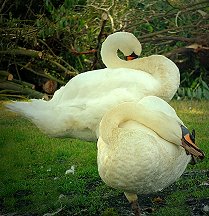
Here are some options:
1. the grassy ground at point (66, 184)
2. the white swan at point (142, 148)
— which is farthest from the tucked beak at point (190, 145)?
the grassy ground at point (66, 184)

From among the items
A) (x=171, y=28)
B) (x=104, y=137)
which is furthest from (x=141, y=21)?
(x=104, y=137)

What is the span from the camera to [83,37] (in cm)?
770

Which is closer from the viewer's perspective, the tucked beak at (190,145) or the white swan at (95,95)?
the tucked beak at (190,145)

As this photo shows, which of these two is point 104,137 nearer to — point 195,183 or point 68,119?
point 68,119

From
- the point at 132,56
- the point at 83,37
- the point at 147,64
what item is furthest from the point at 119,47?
the point at 83,37

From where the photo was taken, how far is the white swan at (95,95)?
13.4 ft

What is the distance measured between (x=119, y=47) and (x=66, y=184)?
109cm

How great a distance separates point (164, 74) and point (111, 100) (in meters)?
0.41

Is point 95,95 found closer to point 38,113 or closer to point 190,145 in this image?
point 38,113

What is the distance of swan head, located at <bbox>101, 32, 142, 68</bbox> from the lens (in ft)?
14.6

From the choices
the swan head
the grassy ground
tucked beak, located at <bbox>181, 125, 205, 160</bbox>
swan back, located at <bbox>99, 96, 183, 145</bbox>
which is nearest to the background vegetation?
the grassy ground

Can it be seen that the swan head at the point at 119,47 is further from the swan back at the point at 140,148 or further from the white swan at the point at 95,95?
the swan back at the point at 140,148

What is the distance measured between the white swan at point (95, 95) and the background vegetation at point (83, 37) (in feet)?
7.91

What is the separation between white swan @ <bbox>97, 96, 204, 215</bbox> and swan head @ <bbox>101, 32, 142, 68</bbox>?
0.97 metres
